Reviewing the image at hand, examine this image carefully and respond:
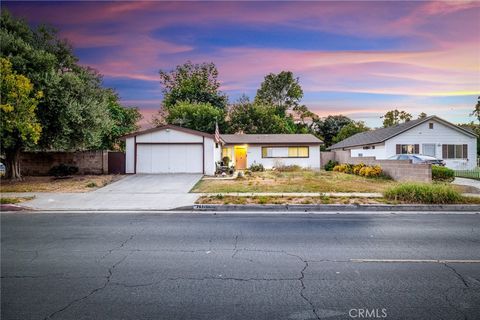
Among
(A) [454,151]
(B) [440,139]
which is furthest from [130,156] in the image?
(A) [454,151]

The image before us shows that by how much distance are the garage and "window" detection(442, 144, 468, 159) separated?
22.7 meters

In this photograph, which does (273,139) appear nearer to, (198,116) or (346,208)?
(198,116)

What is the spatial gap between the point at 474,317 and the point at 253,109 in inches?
1845

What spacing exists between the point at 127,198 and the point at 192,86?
45996 millimetres

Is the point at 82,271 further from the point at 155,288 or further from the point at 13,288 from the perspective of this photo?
the point at 155,288

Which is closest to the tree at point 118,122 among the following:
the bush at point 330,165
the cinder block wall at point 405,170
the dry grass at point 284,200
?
the bush at point 330,165

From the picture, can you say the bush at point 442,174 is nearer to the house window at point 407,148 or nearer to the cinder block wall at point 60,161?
the house window at point 407,148

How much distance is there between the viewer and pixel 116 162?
2553 centimetres

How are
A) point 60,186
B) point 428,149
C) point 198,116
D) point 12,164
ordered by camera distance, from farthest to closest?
1. point 198,116
2. point 428,149
3. point 12,164
4. point 60,186

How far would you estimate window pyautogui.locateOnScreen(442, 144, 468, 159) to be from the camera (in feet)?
102

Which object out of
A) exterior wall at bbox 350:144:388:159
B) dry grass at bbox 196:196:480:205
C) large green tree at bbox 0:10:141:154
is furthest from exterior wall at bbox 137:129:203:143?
exterior wall at bbox 350:144:388:159

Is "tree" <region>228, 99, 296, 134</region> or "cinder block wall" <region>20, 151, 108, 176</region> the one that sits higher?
"tree" <region>228, 99, 296, 134</region>

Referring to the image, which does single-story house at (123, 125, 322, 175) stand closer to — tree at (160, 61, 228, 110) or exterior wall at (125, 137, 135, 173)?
exterior wall at (125, 137, 135, 173)

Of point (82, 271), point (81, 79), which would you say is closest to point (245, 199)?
point (82, 271)
